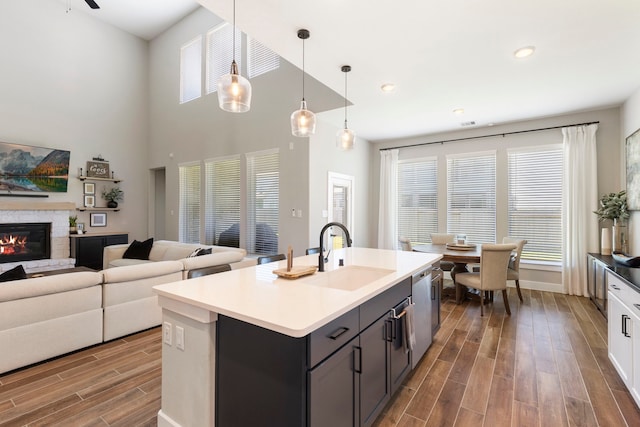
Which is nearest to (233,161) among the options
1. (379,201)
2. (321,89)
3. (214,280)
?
(321,89)

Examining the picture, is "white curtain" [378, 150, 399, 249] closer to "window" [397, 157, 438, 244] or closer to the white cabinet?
"window" [397, 157, 438, 244]

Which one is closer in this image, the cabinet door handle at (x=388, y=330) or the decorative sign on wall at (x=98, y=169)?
the cabinet door handle at (x=388, y=330)

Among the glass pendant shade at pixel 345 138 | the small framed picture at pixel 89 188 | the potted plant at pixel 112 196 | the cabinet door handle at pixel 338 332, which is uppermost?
the glass pendant shade at pixel 345 138

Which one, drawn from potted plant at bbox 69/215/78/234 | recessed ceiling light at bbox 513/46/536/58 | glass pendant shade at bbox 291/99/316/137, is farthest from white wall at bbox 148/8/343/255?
recessed ceiling light at bbox 513/46/536/58

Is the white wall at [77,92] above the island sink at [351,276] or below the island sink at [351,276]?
above

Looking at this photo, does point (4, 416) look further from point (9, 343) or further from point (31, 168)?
point (31, 168)

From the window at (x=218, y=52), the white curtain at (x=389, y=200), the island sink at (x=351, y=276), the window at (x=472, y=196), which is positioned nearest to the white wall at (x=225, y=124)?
the window at (x=218, y=52)

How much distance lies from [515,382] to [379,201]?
14.6 ft

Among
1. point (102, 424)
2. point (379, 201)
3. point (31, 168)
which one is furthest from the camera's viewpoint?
point (379, 201)

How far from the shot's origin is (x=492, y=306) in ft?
13.5

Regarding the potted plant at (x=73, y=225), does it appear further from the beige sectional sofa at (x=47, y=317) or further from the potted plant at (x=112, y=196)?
the beige sectional sofa at (x=47, y=317)

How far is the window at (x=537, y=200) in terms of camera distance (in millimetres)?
4855

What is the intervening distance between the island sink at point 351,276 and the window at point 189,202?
545 centimetres

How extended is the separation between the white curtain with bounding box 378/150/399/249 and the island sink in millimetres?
3997
